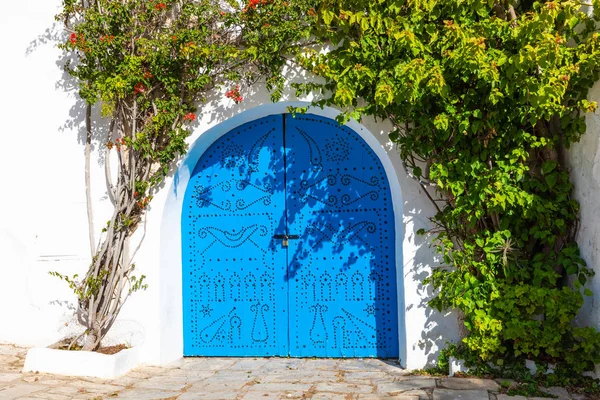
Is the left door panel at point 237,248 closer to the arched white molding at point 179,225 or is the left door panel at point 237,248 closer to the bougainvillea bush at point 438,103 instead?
the arched white molding at point 179,225

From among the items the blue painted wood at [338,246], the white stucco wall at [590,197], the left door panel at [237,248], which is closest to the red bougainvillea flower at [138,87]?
the left door panel at [237,248]

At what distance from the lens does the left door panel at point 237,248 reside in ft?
17.1

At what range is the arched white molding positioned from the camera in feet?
16.0

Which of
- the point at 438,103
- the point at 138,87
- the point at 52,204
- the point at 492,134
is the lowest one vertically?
the point at 52,204

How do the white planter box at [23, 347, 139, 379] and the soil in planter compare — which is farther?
the soil in planter

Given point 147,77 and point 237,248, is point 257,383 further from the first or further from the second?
point 147,77

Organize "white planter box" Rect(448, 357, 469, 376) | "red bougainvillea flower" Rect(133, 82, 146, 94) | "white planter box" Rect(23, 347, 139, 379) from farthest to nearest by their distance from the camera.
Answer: "red bougainvillea flower" Rect(133, 82, 146, 94) < "white planter box" Rect(23, 347, 139, 379) < "white planter box" Rect(448, 357, 469, 376)

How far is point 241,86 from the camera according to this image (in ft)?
16.5

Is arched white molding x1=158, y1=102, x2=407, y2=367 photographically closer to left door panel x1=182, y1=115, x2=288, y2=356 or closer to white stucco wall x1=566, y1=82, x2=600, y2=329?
left door panel x1=182, y1=115, x2=288, y2=356

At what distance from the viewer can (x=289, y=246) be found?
5184 mm

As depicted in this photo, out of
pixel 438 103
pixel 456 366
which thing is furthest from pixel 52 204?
pixel 456 366

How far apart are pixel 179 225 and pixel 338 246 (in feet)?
4.63

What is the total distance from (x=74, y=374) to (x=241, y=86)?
8.49 ft

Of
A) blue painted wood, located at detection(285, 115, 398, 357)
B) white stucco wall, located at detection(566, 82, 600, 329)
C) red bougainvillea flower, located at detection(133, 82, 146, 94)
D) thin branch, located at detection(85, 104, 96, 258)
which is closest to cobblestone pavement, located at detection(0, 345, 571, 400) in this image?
blue painted wood, located at detection(285, 115, 398, 357)
